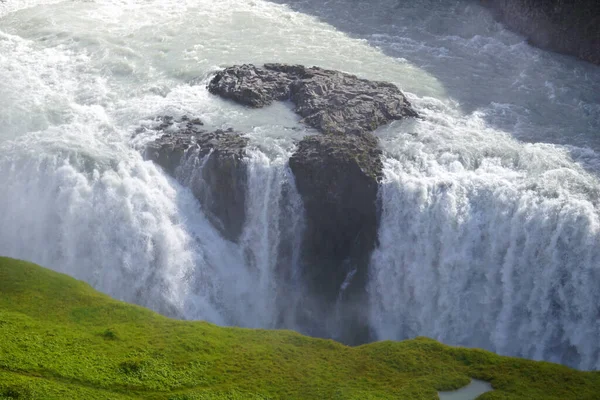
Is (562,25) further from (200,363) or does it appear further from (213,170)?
(200,363)

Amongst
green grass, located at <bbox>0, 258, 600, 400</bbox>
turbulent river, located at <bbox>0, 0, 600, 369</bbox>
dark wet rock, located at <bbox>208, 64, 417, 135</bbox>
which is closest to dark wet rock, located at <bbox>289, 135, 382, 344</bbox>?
turbulent river, located at <bbox>0, 0, 600, 369</bbox>

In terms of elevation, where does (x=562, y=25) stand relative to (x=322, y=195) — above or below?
above

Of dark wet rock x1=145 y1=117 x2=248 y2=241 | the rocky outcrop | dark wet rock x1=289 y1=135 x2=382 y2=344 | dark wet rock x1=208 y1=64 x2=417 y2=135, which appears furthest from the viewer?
the rocky outcrop

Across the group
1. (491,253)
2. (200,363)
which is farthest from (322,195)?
(200,363)

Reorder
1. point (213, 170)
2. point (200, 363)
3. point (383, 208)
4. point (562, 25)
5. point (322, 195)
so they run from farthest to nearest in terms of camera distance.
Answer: point (562, 25), point (213, 170), point (322, 195), point (383, 208), point (200, 363)

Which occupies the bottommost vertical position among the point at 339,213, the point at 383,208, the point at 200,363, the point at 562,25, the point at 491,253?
the point at 200,363

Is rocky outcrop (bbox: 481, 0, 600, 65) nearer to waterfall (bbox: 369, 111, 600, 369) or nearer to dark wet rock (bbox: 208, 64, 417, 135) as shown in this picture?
dark wet rock (bbox: 208, 64, 417, 135)

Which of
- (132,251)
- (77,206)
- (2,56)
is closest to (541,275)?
(132,251)
